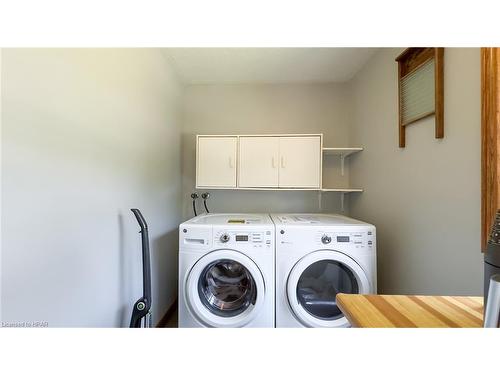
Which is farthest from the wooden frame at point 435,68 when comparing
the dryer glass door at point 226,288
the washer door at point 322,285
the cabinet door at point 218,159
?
the dryer glass door at point 226,288

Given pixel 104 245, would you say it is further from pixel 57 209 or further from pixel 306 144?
pixel 306 144

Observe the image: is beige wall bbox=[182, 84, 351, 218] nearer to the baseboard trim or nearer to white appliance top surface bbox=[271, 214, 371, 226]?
white appliance top surface bbox=[271, 214, 371, 226]

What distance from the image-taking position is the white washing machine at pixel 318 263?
4.84ft

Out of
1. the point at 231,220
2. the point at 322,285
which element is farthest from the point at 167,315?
the point at 322,285

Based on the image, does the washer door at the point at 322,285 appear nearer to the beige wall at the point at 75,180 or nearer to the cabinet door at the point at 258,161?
the cabinet door at the point at 258,161

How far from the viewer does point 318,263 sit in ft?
5.19

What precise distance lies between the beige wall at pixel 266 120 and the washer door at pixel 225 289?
3.05 feet

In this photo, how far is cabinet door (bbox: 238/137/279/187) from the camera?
2.07 m

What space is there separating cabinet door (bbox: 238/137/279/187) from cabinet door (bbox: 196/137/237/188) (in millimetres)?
94

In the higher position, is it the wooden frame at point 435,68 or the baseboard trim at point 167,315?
the wooden frame at point 435,68
